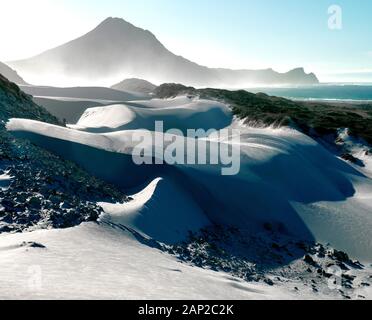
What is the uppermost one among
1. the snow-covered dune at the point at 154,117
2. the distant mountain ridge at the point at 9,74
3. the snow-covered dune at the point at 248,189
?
the distant mountain ridge at the point at 9,74

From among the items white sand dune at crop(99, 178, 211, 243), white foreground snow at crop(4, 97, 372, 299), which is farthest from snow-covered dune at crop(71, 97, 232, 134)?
white sand dune at crop(99, 178, 211, 243)

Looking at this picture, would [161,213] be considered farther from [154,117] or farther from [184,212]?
[154,117]

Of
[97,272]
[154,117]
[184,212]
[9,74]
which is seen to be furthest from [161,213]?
[9,74]

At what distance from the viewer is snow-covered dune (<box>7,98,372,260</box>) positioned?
18828 mm

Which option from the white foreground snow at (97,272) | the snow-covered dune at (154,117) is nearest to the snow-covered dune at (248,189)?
the white foreground snow at (97,272)

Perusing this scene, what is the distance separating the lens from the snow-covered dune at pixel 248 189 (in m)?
18.8

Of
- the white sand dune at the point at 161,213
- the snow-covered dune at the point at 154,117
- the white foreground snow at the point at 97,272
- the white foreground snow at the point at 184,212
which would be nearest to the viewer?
the white foreground snow at the point at 97,272

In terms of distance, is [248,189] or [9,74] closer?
[248,189]

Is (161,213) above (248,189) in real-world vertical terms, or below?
above

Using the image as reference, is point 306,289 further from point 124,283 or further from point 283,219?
point 124,283

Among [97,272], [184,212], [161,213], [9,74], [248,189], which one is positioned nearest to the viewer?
[97,272]

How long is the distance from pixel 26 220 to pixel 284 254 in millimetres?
10773

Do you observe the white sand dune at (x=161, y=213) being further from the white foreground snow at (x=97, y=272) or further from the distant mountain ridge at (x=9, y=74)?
the distant mountain ridge at (x=9, y=74)

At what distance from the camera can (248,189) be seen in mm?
22094
